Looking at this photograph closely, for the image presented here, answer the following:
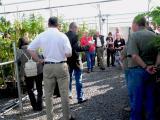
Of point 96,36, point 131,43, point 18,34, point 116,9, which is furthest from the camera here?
point 116,9

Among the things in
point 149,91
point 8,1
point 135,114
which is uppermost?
point 8,1

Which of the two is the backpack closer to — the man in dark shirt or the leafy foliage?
the man in dark shirt

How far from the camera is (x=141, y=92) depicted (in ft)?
15.2

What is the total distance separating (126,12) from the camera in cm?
3134

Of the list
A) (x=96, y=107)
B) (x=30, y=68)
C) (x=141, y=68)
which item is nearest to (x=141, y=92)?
(x=141, y=68)

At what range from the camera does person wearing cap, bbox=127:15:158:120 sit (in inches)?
179

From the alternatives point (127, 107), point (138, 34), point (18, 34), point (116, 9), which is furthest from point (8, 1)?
point (138, 34)

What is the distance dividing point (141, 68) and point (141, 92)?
33cm

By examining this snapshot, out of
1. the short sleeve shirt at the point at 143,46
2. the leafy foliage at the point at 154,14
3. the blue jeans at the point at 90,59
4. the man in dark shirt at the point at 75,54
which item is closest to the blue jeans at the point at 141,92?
the short sleeve shirt at the point at 143,46

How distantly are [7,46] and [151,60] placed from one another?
4.87 meters

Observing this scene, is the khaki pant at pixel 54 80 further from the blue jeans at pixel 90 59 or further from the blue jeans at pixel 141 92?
the blue jeans at pixel 90 59

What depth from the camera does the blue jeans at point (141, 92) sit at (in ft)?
15.1

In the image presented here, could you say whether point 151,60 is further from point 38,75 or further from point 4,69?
point 4,69

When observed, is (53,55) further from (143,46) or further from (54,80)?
(143,46)
